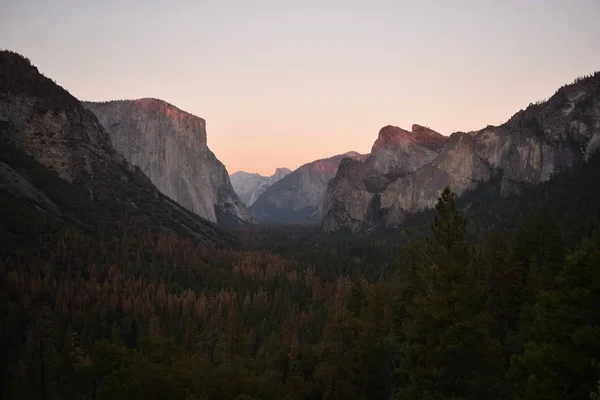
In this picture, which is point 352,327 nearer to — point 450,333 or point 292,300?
point 450,333

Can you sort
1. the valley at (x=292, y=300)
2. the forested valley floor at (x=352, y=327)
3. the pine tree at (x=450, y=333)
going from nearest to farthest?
the forested valley floor at (x=352, y=327), the pine tree at (x=450, y=333), the valley at (x=292, y=300)

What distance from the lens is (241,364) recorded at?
34938mm

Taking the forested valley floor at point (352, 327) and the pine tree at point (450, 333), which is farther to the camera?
the pine tree at point (450, 333)

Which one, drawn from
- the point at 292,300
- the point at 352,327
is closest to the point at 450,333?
the point at 352,327

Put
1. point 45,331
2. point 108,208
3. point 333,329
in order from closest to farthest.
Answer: point 333,329
point 45,331
point 108,208

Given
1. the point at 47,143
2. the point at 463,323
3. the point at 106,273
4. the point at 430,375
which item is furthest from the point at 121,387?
the point at 47,143

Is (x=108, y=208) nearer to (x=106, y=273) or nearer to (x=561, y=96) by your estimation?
(x=106, y=273)

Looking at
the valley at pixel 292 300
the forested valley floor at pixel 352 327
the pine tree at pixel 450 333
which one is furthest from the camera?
the valley at pixel 292 300

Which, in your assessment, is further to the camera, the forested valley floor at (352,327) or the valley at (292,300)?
the valley at (292,300)

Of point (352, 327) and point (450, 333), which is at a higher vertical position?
point (450, 333)

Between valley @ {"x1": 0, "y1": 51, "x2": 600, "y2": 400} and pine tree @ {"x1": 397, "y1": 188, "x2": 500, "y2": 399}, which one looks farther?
valley @ {"x1": 0, "y1": 51, "x2": 600, "y2": 400}

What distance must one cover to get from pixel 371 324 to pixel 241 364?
483 inches

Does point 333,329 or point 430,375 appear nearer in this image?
point 430,375

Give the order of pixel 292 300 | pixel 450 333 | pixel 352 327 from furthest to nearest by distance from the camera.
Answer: pixel 292 300 < pixel 352 327 < pixel 450 333
